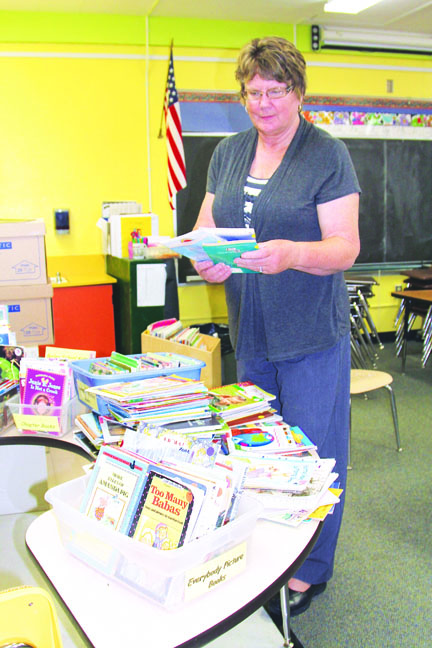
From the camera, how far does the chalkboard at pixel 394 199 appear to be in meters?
5.91

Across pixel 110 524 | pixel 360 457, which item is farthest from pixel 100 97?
pixel 110 524

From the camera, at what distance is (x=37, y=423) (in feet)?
5.70

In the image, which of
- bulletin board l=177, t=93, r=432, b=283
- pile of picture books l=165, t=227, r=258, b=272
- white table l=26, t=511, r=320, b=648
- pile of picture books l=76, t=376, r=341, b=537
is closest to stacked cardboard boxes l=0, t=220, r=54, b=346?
pile of picture books l=76, t=376, r=341, b=537

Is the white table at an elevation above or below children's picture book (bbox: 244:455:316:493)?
below

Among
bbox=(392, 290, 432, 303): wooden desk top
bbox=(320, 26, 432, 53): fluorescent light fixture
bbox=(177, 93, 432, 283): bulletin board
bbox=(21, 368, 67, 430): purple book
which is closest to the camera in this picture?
bbox=(21, 368, 67, 430): purple book

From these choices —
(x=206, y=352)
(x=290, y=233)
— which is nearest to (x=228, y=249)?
(x=290, y=233)

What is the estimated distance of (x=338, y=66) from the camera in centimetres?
573

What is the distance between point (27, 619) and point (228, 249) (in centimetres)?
98

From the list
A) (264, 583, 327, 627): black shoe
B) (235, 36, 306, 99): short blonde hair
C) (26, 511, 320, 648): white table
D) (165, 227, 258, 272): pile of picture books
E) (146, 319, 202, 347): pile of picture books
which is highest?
(235, 36, 306, 99): short blonde hair

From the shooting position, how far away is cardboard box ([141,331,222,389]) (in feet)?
9.71

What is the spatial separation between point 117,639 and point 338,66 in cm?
583

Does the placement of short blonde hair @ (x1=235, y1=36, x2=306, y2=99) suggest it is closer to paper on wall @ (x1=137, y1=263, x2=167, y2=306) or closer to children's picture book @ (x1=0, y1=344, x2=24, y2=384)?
children's picture book @ (x1=0, y1=344, x2=24, y2=384)

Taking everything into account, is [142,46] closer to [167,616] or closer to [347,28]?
[347,28]

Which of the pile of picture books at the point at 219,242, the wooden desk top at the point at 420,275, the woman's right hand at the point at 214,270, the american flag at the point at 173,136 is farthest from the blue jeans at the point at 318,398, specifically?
the wooden desk top at the point at 420,275
